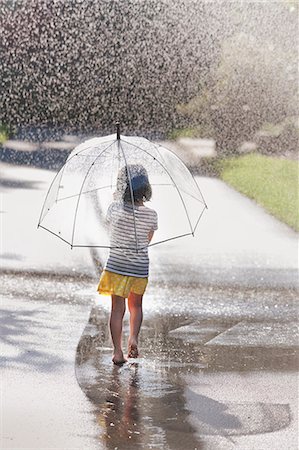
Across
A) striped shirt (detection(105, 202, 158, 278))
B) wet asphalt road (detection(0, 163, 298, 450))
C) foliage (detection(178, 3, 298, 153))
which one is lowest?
wet asphalt road (detection(0, 163, 298, 450))

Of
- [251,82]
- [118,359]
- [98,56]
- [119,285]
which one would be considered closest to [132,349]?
[118,359]

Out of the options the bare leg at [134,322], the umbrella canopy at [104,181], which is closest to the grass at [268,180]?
the umbrella canopy at [104,181]

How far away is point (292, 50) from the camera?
25.9 meters

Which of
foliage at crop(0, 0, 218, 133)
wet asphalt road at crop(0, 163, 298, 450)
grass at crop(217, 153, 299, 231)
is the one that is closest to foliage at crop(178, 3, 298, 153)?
foliage at crop(0, 0, 218, 133)

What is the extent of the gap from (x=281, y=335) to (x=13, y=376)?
2225 mm

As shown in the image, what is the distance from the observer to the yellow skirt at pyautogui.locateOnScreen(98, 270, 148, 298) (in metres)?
8.29

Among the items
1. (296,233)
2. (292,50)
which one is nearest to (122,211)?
(296,233)

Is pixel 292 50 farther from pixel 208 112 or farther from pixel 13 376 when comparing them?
pixel 13 376

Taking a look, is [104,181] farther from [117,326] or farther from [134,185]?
[117,326]

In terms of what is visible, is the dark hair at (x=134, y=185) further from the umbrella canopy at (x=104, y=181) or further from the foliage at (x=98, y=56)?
the foliage at (x=98, y=56)

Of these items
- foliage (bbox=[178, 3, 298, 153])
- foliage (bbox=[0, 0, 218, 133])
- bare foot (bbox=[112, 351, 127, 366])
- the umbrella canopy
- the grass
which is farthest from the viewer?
foliage (bbox=[0, 0, 218, 133])

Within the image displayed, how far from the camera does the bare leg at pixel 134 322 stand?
833cm

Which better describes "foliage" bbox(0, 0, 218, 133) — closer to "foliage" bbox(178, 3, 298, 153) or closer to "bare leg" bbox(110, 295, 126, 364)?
"foliage" bbox(178, 3, 298, 153)

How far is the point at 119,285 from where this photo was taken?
830cm
